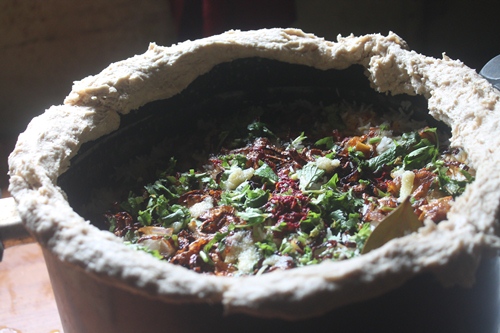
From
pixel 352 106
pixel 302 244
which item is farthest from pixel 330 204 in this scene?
pixel 352 106

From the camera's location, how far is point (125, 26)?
2.66m

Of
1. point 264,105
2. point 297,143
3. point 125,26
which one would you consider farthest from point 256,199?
point 125,26

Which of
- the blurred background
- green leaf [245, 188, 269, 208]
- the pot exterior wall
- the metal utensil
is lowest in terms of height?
the pot exterior wall

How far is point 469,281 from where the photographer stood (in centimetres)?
85

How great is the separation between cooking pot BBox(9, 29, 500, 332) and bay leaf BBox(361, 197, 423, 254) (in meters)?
0.08

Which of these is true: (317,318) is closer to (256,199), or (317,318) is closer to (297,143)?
(256,199)

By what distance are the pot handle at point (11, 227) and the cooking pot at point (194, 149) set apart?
0.16 ft

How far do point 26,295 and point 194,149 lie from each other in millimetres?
802

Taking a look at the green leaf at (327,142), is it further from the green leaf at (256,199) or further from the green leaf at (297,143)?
Result: the green leaf at (256,199)

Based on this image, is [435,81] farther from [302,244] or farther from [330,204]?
[302,244]

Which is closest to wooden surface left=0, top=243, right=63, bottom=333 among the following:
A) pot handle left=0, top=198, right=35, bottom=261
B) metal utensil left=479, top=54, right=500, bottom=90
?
pot handle left=0, top=198, right=35, bottom=261

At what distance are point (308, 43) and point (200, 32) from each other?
4.12ft

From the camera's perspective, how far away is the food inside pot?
117 centimetres

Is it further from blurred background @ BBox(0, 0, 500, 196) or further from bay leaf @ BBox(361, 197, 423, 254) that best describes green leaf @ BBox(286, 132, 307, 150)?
blurred background @ BBox(0, 0, 500, 196)
